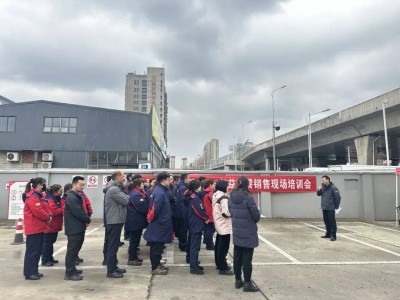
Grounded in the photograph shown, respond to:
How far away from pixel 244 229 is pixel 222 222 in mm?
784

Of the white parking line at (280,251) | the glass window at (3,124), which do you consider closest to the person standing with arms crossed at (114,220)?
the white parking line at (280,251)

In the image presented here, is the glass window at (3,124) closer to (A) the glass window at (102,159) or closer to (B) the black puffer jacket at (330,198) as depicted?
(A) the glass window at (102,159)

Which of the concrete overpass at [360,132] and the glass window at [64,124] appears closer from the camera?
the concrete overpass at [360,132]

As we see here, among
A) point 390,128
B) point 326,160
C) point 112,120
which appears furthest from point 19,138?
point 326,160

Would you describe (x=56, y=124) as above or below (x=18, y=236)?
above

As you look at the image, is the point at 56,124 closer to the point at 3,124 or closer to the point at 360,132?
the point at 3,124

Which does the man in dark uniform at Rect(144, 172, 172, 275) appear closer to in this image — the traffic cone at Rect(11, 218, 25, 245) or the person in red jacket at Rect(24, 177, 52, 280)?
the person in red jacket at Rect(24, 177, 52, 280)

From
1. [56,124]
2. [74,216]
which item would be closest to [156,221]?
[74,216]

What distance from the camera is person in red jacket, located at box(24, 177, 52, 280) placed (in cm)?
562

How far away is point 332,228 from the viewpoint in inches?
382

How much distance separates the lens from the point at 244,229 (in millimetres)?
5168

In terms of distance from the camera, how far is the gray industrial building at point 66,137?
3578cm

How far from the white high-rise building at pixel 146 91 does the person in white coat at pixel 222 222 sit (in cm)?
11598

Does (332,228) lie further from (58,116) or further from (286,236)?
(58,116)
